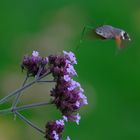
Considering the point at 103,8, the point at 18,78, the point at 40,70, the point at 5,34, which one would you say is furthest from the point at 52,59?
the point at 103,8

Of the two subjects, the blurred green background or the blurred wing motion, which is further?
the blurred green background

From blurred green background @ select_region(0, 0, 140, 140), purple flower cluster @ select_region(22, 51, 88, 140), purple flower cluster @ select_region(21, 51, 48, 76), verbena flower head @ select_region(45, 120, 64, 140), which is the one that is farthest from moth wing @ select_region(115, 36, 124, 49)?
blurred green background @ select_region(0, 0, 140, 140)

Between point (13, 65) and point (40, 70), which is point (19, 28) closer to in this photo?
point (13, 65)

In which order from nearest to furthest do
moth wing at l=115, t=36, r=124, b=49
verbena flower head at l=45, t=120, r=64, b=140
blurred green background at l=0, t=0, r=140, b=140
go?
verbena flower head at l=45, t=120, r=64, b=140
moth wing at l=115, t=36, r=124, b=49
blurred green background at l=0, t=0, r=140, b=140

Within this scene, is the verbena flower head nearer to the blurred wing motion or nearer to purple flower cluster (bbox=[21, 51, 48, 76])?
purple flower cluster (bbox=[21, 51, 48, 76])

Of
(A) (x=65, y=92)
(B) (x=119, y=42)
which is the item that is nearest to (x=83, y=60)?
(B) (x=119, y=42)
